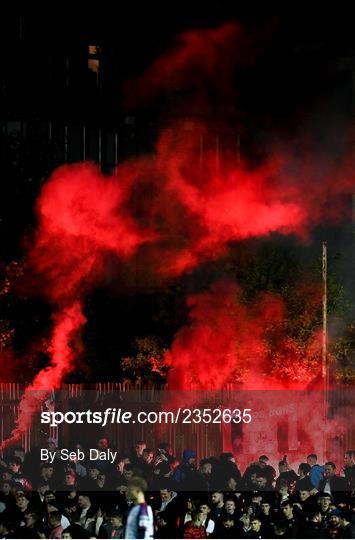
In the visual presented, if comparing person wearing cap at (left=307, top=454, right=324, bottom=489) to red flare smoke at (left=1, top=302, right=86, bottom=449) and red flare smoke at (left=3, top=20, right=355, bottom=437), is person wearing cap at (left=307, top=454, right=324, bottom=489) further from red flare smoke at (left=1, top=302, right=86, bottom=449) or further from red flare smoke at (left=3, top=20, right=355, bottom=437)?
red flare smoke at (left=3, top=20, right=355, bottom=437)

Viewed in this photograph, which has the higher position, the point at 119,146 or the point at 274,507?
the point at 119,146

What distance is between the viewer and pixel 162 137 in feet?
201

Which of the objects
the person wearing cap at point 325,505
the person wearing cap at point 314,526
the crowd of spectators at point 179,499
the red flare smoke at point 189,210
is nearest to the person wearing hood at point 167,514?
the crowd of spectators at point 179,499

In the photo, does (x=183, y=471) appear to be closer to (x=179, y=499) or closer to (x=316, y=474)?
(x=179, y=499)

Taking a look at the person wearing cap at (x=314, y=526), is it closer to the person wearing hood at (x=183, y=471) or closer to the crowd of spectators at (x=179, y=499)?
the crowd of spectators at (x=179, y=499)

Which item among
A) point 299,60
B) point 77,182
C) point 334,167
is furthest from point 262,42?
point 77,182

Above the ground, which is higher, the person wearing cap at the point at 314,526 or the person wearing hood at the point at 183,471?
the person wearing hood at the point at 183,471

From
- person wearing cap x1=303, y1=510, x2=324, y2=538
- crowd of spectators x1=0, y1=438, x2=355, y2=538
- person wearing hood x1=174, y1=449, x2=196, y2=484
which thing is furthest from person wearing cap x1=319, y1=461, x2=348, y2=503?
person wearing hood x1=174, y1=449, x2=196, y2=484

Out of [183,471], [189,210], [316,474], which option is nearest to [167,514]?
[183,471]

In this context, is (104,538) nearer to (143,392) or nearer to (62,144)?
(143,392)

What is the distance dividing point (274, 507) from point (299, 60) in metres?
40.6

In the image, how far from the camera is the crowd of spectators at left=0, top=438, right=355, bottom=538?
20.1 metres

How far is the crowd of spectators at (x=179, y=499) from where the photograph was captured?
20141 millimetres

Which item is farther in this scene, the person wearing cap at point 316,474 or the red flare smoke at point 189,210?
the red flare smoke at point 189,210
